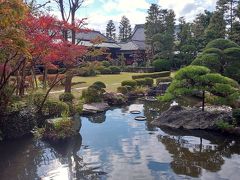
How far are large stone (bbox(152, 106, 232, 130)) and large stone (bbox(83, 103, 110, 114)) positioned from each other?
4.35m

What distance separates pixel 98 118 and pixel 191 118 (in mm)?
5064

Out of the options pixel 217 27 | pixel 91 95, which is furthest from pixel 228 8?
pixel 91 95

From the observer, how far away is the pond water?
→ 9453 millimetres

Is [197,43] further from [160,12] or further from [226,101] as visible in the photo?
[226,101]

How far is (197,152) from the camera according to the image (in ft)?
38.0

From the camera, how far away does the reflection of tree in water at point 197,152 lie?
999cm

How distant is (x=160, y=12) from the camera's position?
45.4m

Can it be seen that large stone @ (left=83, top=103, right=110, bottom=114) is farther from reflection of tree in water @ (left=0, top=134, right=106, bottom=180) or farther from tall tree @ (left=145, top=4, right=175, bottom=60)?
tall tree @ (left=145, top=4, right=175, bottom=60)

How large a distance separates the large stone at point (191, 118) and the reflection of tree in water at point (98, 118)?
2897mm

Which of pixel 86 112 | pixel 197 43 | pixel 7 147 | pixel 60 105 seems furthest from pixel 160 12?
pixel 7 147

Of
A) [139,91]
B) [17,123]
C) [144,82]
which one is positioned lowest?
[17,123]

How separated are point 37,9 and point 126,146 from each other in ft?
27.2

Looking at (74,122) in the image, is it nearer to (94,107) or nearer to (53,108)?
(53,108)

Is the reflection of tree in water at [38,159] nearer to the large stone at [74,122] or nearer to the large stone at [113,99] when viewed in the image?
the large stone at [74,122]
